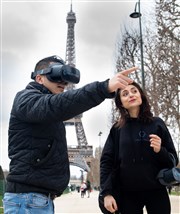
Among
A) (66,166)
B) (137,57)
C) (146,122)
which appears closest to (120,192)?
(146,122)

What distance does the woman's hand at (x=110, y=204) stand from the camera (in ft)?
10.2

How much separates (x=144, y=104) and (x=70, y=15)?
81.1m

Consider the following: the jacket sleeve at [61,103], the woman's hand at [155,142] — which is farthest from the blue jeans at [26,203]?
the woman's hand at [155,142]

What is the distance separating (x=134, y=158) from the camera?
3172mm

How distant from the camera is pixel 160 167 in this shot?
320 cm

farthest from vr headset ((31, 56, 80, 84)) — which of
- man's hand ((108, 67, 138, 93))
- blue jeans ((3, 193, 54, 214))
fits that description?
blue jeans ((3, 193, 54, 214))

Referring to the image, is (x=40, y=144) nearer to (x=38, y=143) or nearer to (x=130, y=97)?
(x=38, y=143)

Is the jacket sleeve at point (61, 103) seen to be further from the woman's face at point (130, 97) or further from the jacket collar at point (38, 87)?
the woman's face at point (130, 97)

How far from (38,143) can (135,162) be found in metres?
0.99

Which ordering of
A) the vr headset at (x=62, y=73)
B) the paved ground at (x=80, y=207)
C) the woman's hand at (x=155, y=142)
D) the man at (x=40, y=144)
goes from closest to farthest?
1. the man at (x=40, y=144)
2. the vr headset at (x=62, y=73)
3. the woman's hand at (x=155, y=142)
4. the paved ground at (x=80, y=207)

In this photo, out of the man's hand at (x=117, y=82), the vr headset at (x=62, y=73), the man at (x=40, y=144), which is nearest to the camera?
the man's hand at (x=117, y=82)

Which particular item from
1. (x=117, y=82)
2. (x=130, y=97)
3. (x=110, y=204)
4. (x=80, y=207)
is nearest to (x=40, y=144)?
(x=117, y=82)

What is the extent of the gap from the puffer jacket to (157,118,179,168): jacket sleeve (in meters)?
0.88

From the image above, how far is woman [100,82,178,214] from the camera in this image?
10.2 feet
